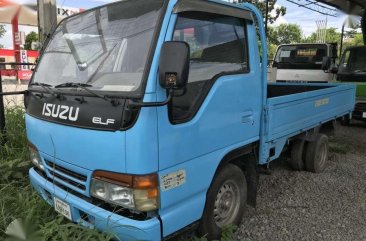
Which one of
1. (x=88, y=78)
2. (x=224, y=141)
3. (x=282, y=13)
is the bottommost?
(x=224, y=141)

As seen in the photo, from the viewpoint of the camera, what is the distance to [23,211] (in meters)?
2.89

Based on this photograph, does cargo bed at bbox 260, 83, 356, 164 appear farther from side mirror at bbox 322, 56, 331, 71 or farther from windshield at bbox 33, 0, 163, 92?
side mirror at bbox 322, 56, 331, 71

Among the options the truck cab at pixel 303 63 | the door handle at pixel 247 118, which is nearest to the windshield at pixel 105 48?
the door handle at pixel 247 118

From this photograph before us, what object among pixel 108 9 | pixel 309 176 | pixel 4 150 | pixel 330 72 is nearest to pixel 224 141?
pixel 108 9

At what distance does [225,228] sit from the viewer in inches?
119

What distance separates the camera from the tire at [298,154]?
4.78 meters

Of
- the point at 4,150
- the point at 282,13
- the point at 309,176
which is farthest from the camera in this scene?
the point at 282,13

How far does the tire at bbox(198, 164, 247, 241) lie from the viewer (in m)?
2.83

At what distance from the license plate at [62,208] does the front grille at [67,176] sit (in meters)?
0.16

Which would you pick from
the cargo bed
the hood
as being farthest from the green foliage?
the cargo bed

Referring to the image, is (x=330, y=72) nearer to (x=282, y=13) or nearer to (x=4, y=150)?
(x=4, y=150)

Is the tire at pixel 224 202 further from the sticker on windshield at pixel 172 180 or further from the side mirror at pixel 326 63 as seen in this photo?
the side mirror at pixel 326 63

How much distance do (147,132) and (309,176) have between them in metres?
3.48

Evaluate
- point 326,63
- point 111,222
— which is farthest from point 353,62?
point 111,222
